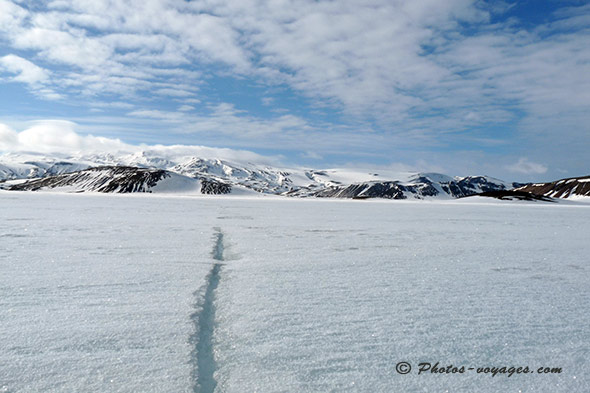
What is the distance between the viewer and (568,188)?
424 ft

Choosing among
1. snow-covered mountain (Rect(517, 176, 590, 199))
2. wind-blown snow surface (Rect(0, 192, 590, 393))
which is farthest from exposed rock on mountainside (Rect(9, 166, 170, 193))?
snow-covered mountain (Rect(517, 176, 590, 199))

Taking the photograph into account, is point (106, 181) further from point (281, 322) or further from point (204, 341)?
point (204, 341)

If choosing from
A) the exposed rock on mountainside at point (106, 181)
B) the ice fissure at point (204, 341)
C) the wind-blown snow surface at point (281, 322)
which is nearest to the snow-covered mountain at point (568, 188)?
the wind-blown snow surface at point (281, 322)

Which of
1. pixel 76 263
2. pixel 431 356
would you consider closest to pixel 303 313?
pixel 431 356

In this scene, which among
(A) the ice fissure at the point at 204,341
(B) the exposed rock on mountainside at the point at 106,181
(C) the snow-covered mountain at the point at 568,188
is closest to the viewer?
(A) the ice fissure at the point at 204,341

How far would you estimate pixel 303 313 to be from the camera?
416 centimetres

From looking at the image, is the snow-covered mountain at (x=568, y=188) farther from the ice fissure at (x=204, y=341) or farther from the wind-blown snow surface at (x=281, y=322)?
the ice fissure at (x=204, y=341)

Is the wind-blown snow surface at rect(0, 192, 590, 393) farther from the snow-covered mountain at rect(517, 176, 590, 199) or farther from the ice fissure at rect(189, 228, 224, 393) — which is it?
the snow-covered mountain at rect(517, 176, 590, 199)

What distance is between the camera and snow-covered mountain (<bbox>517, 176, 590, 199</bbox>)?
12138cm

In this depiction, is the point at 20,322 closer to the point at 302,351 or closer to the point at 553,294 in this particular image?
the point at 302,351

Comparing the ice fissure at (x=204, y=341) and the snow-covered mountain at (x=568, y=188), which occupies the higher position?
the snow-covered mountain at (x=568, y=188)

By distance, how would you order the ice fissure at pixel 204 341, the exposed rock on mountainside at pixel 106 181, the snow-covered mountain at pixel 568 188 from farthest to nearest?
the exposed rock on mountainside at pixel 106 181, the snow-covered mountain at pixel 568 188, the ice fissure at pixel 204 341

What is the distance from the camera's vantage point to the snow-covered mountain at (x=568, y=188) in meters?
121

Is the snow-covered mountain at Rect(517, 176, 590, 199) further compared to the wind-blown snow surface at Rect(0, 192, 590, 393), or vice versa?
the snow-covered mountain at Rect(517, 176, 590, 199)
